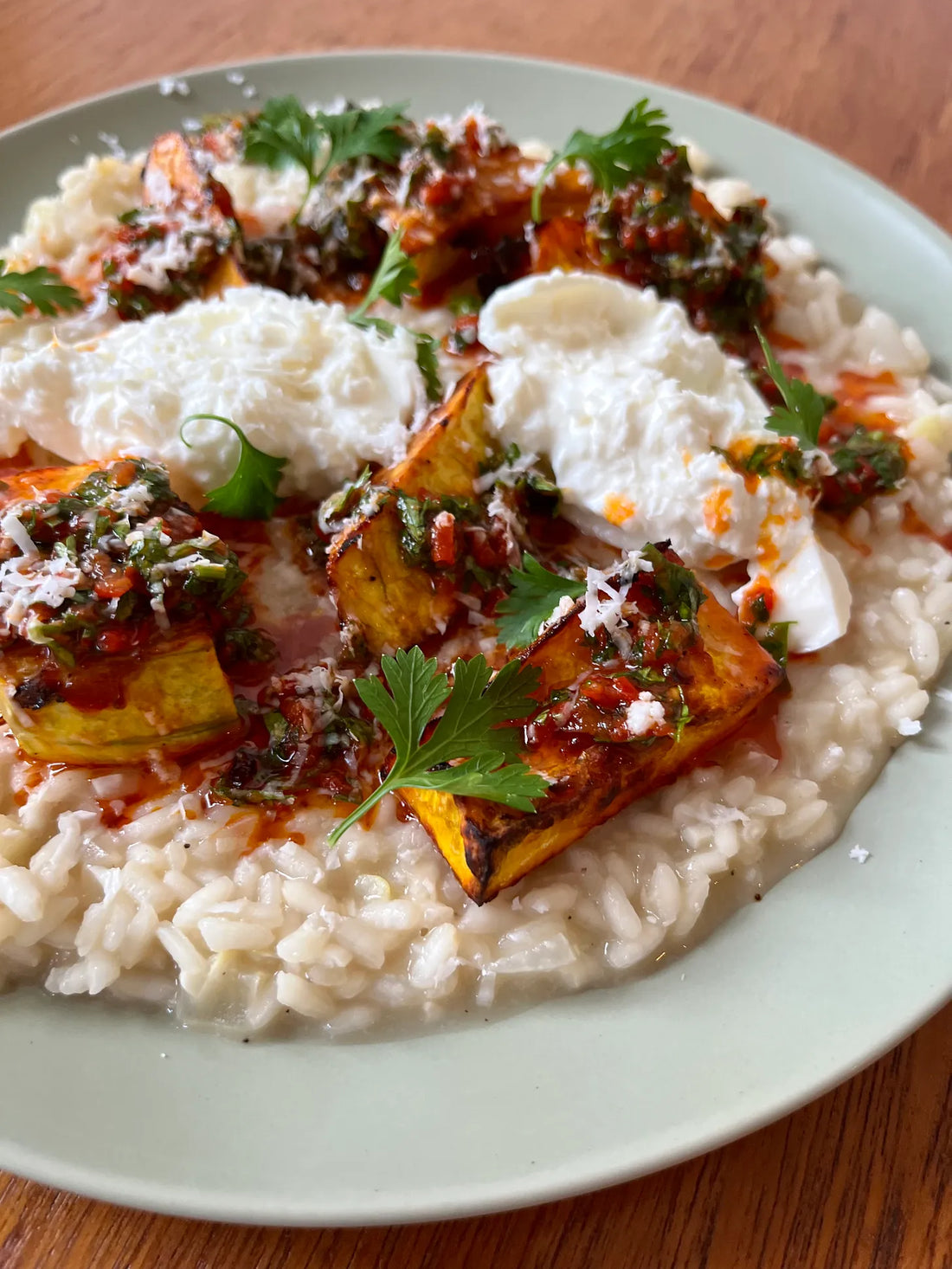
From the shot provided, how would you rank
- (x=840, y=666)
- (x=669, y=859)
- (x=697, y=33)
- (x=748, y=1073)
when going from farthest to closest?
(x=697, y=33)
(x=840, y=666)
(x=669, y=859)
(x=748, y=1073)

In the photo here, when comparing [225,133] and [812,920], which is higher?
[225,133]

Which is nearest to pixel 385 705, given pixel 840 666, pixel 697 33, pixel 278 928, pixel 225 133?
pixel 278 928

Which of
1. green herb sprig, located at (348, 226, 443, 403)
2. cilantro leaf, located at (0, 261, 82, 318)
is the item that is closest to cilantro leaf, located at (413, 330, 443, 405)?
green herb sprig, located at (348, 226, 443, 403)

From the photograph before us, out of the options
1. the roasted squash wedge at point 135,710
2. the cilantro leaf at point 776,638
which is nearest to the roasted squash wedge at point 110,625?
the roasted squash wedge at point 135,710

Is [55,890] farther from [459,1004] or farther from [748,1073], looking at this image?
[748,1073]

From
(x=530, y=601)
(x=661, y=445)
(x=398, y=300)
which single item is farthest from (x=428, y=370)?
(x=530, y=601)

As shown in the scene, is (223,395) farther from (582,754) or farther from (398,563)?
(582,754)

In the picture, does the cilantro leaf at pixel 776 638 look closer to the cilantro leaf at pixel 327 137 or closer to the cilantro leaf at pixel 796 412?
the cilantro leaf at pixel 796 412
